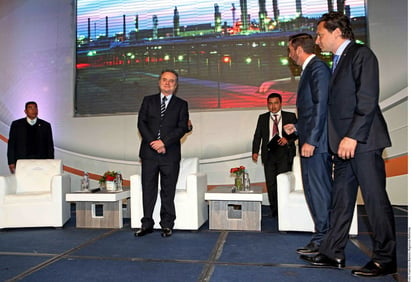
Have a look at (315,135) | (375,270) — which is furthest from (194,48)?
(375,270)

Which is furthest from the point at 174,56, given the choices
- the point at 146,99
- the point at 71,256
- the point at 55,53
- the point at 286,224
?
the point at 71,256

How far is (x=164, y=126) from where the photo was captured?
3.88m

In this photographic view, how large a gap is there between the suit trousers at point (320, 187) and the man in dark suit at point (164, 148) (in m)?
1.45

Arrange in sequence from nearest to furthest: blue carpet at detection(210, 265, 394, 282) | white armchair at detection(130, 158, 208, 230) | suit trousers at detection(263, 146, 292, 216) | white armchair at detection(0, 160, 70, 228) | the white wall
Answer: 1. blue carpet at detection(210, 265, 394, 282)
2. white armchair at detection(130, 158, 208, 230)
3. white armchair at detection(0, 160, 70, 228)
4. suit trousers at detection(263, 146, 292, 216)
5. the white wall

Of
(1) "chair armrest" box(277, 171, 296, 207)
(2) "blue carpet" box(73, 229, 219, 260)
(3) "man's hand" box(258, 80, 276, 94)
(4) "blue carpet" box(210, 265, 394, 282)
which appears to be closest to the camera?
(4) "blue carpet" box(210, 265, 394, 282)

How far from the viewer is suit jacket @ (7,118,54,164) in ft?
17.2

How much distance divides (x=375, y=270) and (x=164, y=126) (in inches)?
90.2

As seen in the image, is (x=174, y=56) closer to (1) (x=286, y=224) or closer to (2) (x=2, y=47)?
(2) (x=2, y=47)

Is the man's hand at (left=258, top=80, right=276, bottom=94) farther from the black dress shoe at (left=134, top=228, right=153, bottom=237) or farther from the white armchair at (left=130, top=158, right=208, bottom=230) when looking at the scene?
the black dress shoe at (left=134, top=228, right=153, bottom=237)

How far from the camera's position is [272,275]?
251cm

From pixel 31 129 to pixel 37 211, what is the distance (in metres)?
1.53

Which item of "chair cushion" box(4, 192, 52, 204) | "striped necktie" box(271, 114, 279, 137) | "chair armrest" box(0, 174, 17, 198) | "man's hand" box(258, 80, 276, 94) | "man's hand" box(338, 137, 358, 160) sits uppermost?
"man's hand" box(258, 80, 276, 94)

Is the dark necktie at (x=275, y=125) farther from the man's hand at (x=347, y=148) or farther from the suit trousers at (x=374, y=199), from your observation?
the man's hand at (x=347, y=148)

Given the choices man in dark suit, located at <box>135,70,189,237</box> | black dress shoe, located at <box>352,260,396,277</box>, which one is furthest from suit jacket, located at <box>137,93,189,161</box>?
black dress shoe, located at <box>352,260,396,277</box>
